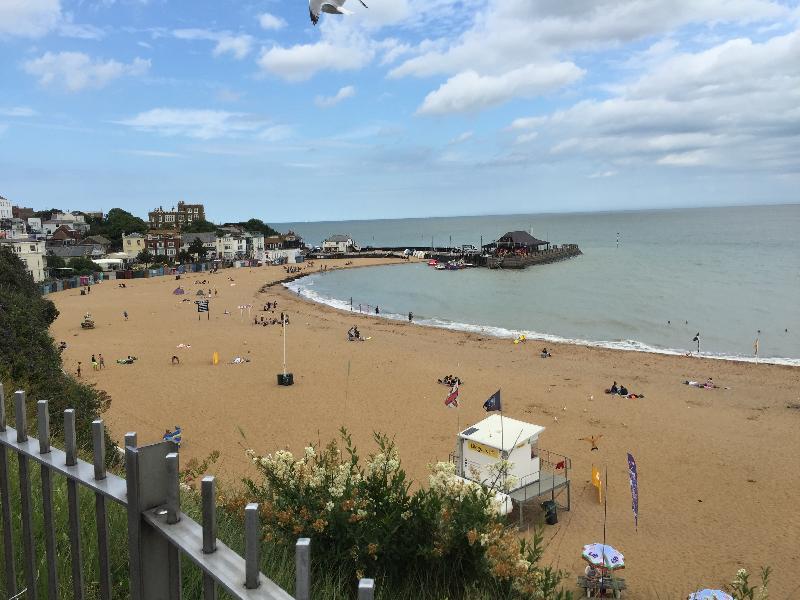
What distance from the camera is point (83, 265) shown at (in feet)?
217

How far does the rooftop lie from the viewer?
39.5ft

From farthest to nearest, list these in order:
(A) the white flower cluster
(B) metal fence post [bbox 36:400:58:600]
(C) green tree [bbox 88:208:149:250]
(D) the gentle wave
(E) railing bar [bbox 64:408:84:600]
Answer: (C) green tree [bbox 88:208:149:250] < (D) the gentle wave < (A) the white flower cluster < (B) metal fence post [bbox 36:400:58:600] < (E) railing bar [bbox 64:408:84:600]

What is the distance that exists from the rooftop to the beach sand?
1813 mm

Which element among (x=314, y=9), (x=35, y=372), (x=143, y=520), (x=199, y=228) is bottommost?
(x=35, y=372)

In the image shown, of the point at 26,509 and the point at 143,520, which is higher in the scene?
the point at 143,520

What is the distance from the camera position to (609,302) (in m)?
47.9

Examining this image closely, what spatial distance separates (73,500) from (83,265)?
72724 mm

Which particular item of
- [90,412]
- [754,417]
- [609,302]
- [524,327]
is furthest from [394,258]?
[90,412]

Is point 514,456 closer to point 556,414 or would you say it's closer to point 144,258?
point 556,414

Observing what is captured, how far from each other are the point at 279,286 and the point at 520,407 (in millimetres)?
47376

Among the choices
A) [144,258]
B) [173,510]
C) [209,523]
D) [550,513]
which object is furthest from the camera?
[144,258]

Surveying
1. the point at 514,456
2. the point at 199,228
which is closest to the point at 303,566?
the point at 514,456

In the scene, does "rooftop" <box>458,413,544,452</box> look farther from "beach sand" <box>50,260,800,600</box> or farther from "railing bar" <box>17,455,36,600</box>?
"railing bar" <box>17,455,36,600</box>

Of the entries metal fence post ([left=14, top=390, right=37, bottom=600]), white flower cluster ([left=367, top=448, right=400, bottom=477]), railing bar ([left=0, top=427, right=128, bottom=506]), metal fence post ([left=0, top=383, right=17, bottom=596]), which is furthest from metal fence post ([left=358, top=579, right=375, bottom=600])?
white flower cluster ([left=367, top=448, right=400, bottom=477])
